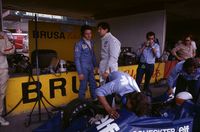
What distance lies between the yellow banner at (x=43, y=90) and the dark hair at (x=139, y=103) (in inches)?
93.7

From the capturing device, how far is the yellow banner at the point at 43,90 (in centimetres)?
444

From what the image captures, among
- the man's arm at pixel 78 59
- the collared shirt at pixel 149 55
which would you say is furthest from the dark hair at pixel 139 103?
the collared shirt at pixel 149 55

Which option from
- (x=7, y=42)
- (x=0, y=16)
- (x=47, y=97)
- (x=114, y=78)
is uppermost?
(x=0, y=16)

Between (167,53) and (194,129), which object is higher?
(167,53)

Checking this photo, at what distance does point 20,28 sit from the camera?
68.1 feet

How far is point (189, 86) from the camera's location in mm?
3258

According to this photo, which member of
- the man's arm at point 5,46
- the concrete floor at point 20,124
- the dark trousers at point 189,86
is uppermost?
the man's arm at point 5,46

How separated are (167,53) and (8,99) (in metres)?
6.39

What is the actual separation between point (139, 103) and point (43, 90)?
3.00 meters

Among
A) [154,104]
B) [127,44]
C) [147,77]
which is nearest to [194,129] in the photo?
[154,104]

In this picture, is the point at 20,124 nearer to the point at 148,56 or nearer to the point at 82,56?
the point at 82,56

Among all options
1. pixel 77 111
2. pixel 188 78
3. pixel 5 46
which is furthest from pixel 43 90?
pixel 188 78

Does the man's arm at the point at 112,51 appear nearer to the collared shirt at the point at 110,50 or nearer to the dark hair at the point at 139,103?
the collared shirt at the point at 110,50

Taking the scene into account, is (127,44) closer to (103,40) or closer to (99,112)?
(103,40)
